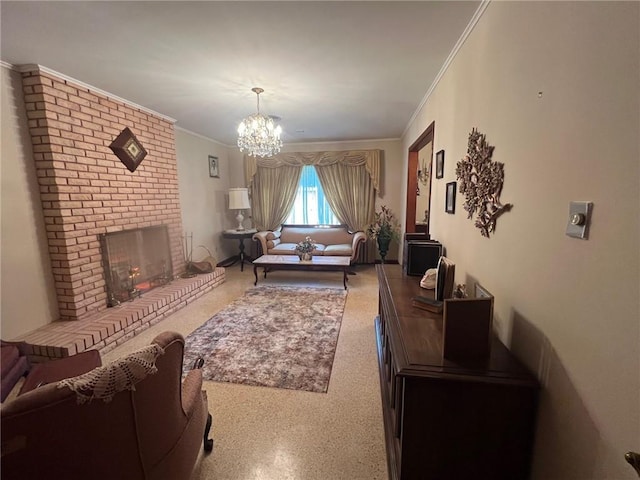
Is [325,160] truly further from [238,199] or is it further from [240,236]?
[240,236]

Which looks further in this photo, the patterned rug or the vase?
the vase

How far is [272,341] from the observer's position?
261cm

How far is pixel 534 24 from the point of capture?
1.10 metres

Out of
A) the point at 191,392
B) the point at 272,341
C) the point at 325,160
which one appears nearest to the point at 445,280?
the point at 191,392

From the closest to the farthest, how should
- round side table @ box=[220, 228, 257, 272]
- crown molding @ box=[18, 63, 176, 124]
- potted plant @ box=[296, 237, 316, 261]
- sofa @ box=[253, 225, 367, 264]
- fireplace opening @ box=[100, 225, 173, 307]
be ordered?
1. crown molding @ box=[18, 63, 176, 124]
2. fireplace opening @ box=[100, 225, 173, 307]
3. potted plant @ box=[296, 237, 316, 261]
4. sofa @ box=[253, 225, 367, 264]
5. round side table @ box=[220, 228, 257, 272]

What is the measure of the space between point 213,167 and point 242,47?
11.7ft

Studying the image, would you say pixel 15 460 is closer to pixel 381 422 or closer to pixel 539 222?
pixel 381 422

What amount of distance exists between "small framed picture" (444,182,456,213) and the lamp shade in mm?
3849

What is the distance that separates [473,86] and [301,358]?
7.63ft

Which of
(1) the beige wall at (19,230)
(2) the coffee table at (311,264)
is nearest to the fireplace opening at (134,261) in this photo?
(1) the beige wall at (19,230)

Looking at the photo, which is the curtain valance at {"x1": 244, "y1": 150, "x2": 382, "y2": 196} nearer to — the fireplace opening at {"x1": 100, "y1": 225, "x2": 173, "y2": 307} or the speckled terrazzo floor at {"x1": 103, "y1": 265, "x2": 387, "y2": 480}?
the fireplace opening at {"x1": 100, "y1": 225, "x2": 173, "y2": 307}

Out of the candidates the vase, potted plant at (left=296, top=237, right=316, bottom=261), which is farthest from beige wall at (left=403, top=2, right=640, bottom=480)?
the vase

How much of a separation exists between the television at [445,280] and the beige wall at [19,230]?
320cm

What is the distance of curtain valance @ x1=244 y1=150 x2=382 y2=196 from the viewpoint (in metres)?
5.20
